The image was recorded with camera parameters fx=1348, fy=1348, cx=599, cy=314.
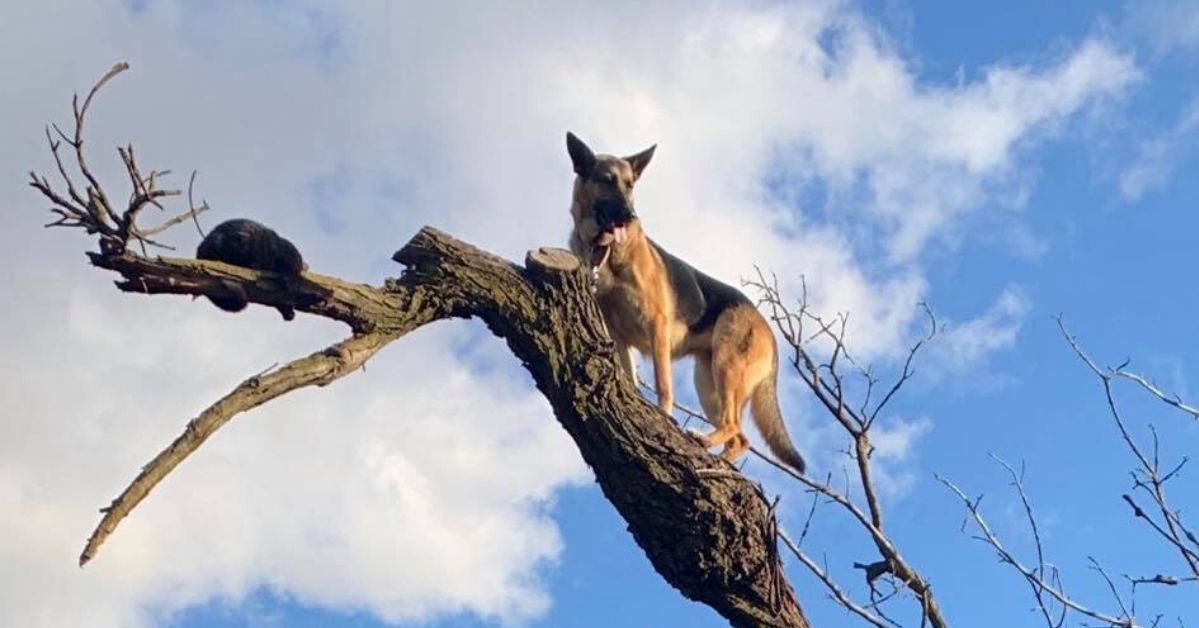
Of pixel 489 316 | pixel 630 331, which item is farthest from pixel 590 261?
pixel 489 316

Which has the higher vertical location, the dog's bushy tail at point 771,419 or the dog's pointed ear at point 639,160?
the dog's pointed ear at point 639,160

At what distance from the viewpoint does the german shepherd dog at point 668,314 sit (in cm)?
746

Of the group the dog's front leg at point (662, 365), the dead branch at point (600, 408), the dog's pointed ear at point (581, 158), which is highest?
the dog's pointed ear at point (581, 158)

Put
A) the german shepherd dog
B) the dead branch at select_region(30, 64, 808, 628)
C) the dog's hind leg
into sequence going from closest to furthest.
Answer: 1. the dead branch at select_region(30, 64, 808, 628)
2. the german shepherd dog
3. the dog's hind leg

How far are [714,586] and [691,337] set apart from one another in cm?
276

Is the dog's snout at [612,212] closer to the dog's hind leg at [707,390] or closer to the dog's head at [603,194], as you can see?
the dog's head at [603,194]

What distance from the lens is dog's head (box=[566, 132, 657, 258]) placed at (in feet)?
25.0

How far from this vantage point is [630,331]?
24.6ft

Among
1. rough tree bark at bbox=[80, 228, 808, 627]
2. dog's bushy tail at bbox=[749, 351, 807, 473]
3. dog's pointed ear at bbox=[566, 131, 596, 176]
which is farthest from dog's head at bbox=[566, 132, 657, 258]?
rough tree bark at bbox=[80, 228, 808, 627]

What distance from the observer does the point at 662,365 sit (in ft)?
24.1

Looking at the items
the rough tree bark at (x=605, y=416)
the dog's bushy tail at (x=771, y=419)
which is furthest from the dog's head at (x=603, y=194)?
the rough tree bark at (x=605, y=416)

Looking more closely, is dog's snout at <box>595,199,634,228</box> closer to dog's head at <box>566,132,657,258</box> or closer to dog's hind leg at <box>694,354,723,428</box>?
dog's head at <box>566,132,657,258</box>

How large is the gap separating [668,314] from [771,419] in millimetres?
1035

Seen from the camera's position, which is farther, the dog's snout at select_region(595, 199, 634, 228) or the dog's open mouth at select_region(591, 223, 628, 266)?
the dog's snout at select_region(595, 199, 634, 228)
